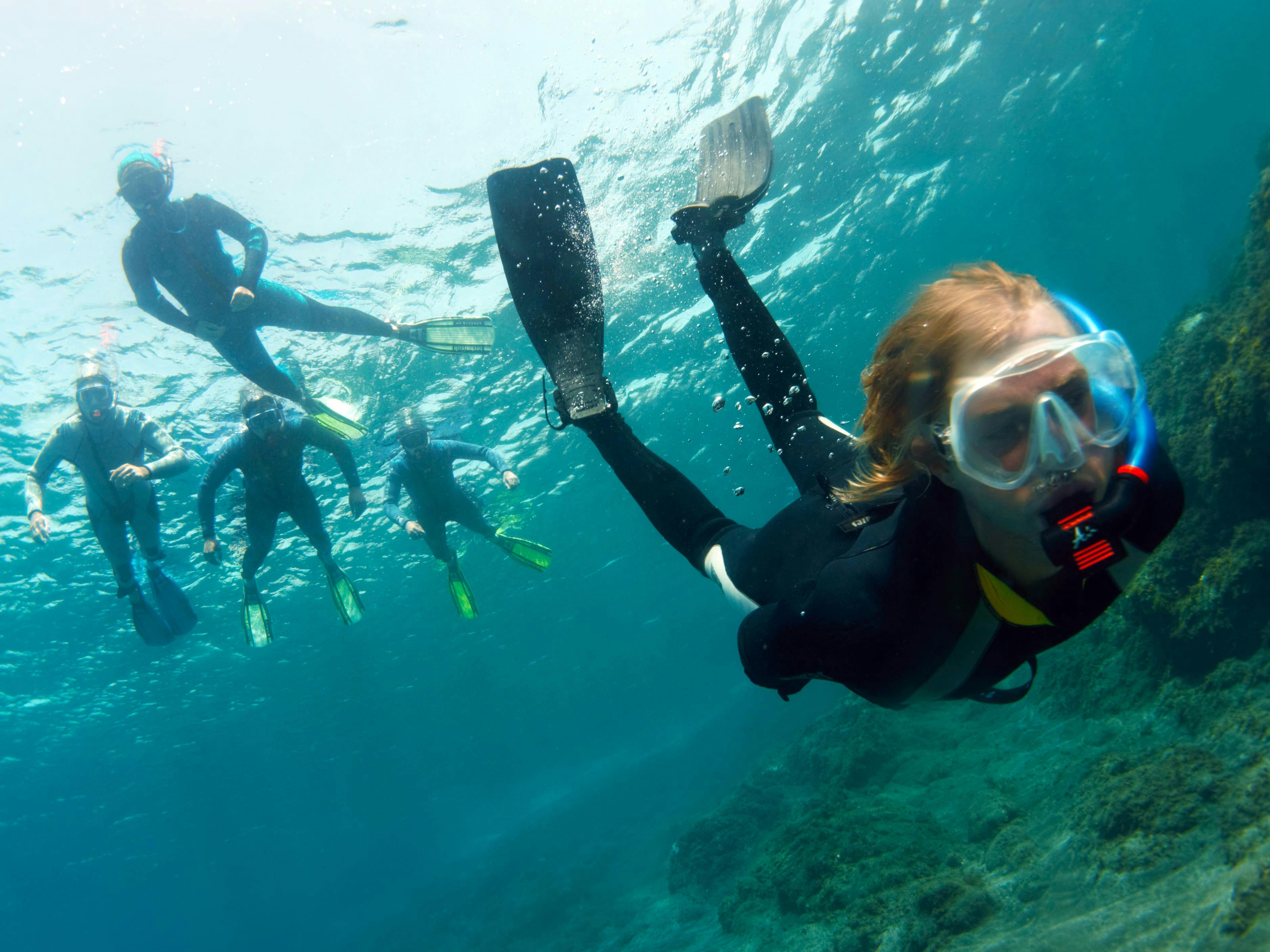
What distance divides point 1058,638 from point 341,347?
40.2 ft

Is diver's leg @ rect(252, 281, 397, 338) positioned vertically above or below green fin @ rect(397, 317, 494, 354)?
above

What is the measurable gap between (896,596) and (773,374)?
2154 millimetres

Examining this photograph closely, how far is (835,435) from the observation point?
3.76 metres

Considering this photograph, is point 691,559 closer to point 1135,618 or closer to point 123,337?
point 1135,618

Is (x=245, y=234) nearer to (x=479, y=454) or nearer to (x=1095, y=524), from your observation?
(x=479, y=454)

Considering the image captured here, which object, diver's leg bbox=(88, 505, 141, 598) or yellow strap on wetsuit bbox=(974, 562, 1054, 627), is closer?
yellow strap on wetsuit bbox=(974, 562, 1054, 627)

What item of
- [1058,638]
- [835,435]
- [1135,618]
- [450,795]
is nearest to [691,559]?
[835,435]

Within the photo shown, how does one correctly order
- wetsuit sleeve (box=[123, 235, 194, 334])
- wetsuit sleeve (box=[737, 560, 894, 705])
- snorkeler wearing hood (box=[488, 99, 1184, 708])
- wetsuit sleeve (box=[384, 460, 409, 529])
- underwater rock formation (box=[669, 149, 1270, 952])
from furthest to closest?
1. wetsuit sleeve (box=[384, 460, 409, 529])
2. wetsuit sleeve (box=[123, 235, 194, 334])
3. underwater rock formation (box=[669, 149, 1270, 952])
4. wetsuit sleeve (box=[737, 560, 894, 705])
5. snorkeler wearing hood (box=[488, 99, 1184, 708])

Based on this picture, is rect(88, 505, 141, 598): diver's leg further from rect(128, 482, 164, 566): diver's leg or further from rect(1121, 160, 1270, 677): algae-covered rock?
rect(1121, 160, 1270, 677): algae-covered rock

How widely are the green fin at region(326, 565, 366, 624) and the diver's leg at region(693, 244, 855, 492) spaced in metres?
8.45

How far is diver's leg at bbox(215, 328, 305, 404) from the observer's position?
810 cm

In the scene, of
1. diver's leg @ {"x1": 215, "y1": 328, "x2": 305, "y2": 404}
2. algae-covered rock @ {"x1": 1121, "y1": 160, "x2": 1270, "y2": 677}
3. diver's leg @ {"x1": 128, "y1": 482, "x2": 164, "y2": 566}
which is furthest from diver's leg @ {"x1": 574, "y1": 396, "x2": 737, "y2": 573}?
diver's leg @ {"x1": 128, "y1": 482, "x2": 164, "y2": 566}

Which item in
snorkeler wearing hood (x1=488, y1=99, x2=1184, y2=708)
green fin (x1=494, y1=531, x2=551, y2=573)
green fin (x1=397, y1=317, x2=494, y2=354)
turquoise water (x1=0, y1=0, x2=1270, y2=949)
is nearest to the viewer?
snorkeler wearing hood (x1=488, y1=99, x2=1184, y2=708)

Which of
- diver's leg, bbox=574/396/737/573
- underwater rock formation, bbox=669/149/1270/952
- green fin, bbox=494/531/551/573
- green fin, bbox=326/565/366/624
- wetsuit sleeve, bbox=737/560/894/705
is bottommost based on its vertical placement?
underwater rock formation, bbox=669/149/1270/952
